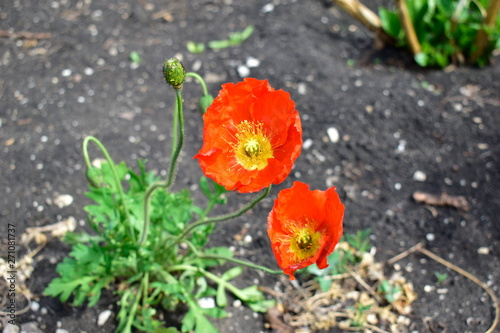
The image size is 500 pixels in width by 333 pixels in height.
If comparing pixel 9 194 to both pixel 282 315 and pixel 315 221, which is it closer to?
pixel 282 315

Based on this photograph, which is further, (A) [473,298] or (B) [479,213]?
(B) [479,213]

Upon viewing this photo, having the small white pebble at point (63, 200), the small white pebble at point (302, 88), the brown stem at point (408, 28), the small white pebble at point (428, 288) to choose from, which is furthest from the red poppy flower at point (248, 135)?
the brown stem at point (408, 28)

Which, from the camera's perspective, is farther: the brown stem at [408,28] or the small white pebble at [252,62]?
the small white pebble at [252,62]

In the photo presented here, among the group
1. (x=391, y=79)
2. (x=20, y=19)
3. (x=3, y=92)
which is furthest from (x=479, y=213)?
(x=20, y=19)

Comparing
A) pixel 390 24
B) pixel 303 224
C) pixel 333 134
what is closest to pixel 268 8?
pixel 390 24

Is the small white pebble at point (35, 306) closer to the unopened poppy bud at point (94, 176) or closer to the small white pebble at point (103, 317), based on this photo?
the small white pebble at point (103, 317)

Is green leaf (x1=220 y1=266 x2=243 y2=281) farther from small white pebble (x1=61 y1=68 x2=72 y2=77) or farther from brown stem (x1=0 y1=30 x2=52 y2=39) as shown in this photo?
brown stem (x1=0 y1=30 x2=52 y2=39)

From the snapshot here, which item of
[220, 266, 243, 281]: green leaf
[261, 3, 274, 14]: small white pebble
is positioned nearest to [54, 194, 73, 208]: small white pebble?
[220, 266, 243, 281]: green leaf
